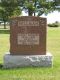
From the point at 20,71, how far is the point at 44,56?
47.1 inches

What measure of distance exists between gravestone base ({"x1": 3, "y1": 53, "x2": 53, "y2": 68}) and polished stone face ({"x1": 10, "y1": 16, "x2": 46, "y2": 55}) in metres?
0.30

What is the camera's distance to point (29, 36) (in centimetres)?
1295

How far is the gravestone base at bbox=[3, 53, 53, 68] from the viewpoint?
41.6 ft

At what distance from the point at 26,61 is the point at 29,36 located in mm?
895

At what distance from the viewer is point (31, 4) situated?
188ft

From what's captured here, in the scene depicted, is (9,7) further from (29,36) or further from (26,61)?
(26,61)

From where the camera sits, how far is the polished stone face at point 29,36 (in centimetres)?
1292

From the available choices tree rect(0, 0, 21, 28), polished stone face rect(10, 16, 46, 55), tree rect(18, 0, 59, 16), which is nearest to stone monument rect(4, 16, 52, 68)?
polished stone face rect(10, 16, 46, 55)

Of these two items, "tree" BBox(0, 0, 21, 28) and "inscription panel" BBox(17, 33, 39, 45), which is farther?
"tree" BBox(0, 0, 21, 28)

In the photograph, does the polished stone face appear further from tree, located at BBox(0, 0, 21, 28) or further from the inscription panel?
tree, located at BBox(0, 0, 21, 28)

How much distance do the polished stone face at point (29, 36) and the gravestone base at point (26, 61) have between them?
11.8 inches

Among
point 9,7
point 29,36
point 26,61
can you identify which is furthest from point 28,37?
point 9,7

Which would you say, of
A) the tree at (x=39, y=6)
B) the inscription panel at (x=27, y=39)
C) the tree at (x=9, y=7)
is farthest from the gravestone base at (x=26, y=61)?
the tree at (x=39, y=6)

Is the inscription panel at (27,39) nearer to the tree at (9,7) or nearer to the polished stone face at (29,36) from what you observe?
the polished stone face at (29,36)
